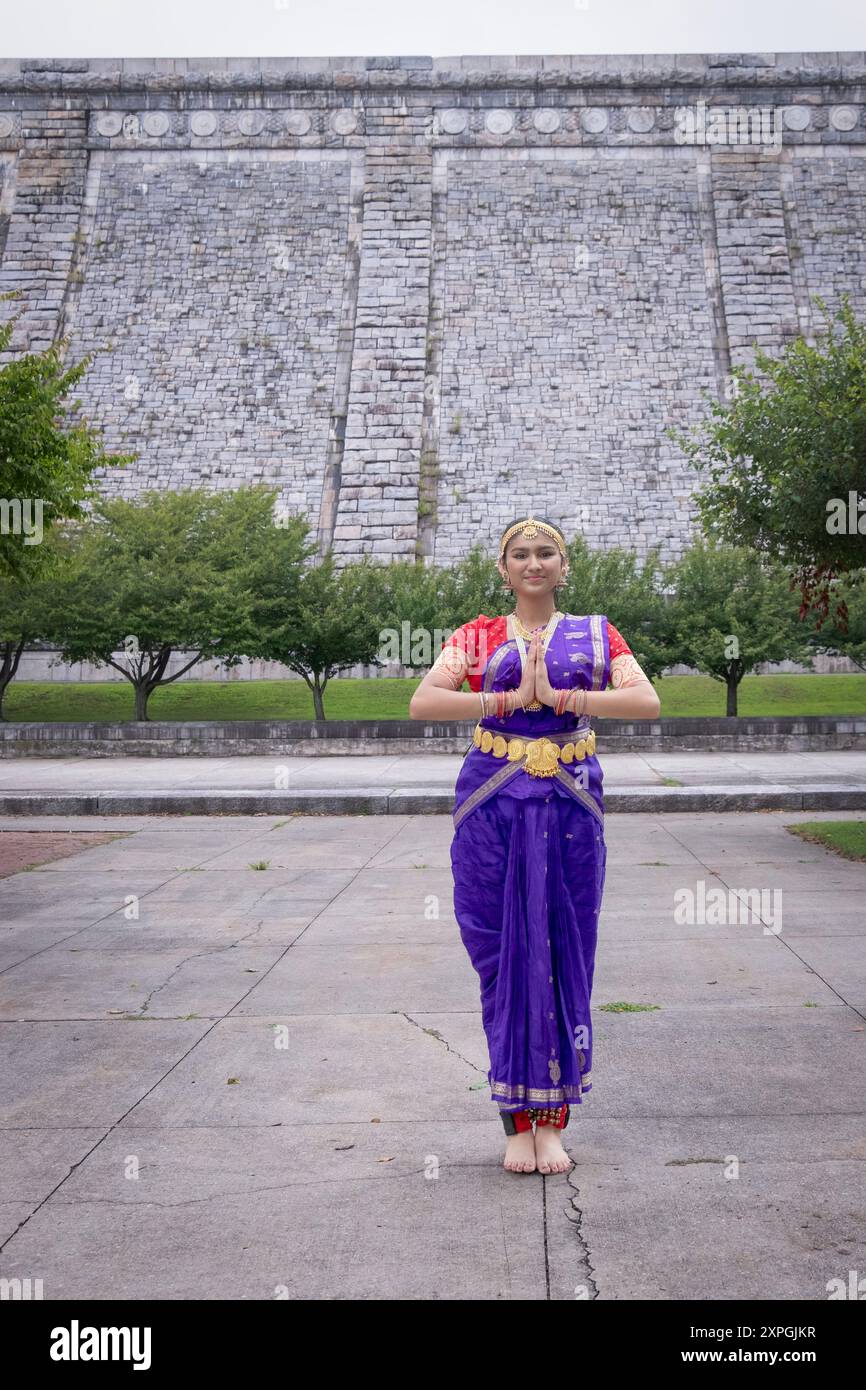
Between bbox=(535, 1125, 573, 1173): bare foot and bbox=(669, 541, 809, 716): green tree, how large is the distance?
24.2m

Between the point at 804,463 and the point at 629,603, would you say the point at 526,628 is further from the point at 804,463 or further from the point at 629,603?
the point at 629,603

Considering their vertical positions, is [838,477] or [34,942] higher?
[838,477]

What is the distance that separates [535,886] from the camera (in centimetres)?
461

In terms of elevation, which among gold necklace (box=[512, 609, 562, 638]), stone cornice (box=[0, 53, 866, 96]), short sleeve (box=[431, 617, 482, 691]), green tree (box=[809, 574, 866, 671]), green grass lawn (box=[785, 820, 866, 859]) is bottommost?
green grass lawn (box=[785, 820, 866, 859])

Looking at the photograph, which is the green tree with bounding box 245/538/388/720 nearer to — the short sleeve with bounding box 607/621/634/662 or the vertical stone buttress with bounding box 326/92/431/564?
the vertical stone buttress with bounding box 326/92/431/564

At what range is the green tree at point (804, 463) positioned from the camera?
13445 millimetres

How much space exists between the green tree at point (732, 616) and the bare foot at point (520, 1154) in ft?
79.6

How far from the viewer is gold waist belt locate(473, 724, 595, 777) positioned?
4.68 meters

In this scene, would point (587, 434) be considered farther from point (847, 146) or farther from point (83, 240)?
point (83, 240)

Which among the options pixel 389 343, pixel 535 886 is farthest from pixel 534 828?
pixel 389 343

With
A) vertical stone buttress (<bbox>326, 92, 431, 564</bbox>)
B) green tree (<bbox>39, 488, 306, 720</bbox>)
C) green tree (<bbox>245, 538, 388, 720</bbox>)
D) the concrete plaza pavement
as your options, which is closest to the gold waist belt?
the concrete plaza pavement
